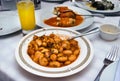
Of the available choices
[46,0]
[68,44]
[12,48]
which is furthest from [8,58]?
[46,0]

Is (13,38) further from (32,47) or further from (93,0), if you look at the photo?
(93,0)

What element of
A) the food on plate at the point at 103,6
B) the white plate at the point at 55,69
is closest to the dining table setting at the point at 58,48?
the white plate at the point at 55,69

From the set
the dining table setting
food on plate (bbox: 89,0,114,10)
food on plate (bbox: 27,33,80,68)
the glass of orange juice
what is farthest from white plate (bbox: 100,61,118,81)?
food on plate (bbox: 89,0,114,10)

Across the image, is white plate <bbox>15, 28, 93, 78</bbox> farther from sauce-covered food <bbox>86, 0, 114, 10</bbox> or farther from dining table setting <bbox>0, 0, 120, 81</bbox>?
sauce-covered food <bbox>86, 0, 114, 10</bbox>

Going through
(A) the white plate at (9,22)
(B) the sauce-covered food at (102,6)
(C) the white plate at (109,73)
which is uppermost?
(B) the sauce-covered food at (102,6)

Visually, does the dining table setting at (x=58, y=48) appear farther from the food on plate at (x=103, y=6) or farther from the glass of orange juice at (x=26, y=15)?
the food on plate at (x=103, y=6)

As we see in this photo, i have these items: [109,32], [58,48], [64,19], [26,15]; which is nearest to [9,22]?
[26,15]

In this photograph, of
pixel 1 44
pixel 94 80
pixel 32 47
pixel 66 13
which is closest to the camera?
pixel 94 80
